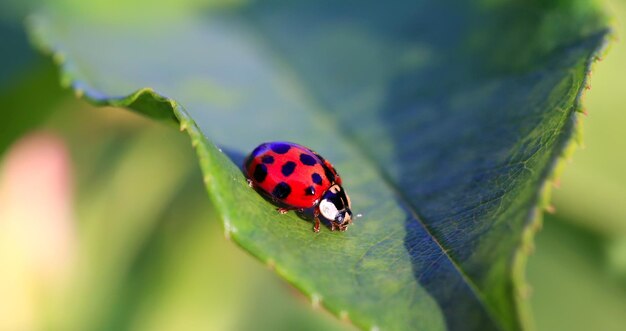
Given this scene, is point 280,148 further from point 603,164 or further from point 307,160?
point 603,164

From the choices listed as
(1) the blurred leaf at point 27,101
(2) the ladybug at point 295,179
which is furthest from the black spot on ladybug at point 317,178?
(1) the blurred leaf at point 27,101

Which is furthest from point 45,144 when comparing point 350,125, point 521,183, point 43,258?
point 521,183

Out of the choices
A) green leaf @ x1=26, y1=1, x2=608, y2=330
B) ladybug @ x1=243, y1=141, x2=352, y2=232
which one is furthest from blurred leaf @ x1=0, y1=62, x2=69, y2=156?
ladybug @ x1=243, y1=141, x2=352, y2=232

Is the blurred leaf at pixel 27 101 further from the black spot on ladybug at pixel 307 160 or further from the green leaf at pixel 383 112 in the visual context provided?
the black spot on ladybug at pixel 307 160

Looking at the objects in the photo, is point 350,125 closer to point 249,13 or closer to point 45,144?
point 249,13

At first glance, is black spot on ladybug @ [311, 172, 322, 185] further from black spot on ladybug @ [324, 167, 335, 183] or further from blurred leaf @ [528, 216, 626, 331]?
blurred leaf @ [528, 216, 626, 331]
